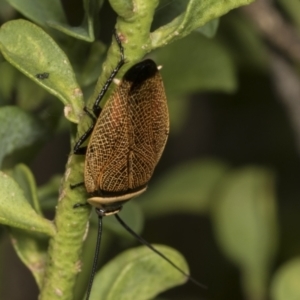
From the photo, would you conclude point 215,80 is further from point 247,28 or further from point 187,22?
point 187,22

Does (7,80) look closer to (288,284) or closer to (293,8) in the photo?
(288,284)

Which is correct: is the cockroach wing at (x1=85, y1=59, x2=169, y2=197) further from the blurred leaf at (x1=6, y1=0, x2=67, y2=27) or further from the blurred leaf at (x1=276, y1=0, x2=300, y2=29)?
the blurred leaf at (x1=276, y1=0, x2=300, y2=29)

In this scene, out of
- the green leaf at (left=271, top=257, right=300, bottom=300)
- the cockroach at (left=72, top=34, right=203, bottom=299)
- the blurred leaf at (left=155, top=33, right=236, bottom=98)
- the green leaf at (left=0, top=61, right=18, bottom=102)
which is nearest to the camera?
the cockroach at (left=72, top=34, right=203, bottom=299)

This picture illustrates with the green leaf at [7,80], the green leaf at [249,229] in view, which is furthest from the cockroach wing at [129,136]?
the green leaf at [249,229]

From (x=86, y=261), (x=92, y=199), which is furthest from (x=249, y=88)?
(x=92, y=199)

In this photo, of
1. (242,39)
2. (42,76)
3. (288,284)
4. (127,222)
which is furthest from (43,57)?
(242,39)

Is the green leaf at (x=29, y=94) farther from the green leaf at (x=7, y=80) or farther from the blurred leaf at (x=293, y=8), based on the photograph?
the blurred leaf at (x=293, y=8)

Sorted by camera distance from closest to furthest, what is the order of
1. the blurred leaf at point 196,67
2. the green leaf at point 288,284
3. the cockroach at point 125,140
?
the cockroach at point 125,140
the green leaf at point 288,284
the blurred leaf at point 196,67

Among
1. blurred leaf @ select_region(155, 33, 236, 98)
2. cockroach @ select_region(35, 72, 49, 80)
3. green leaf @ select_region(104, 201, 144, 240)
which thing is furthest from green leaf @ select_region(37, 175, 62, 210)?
blurred leaf @ select_region(155, 33, 236, 98)
